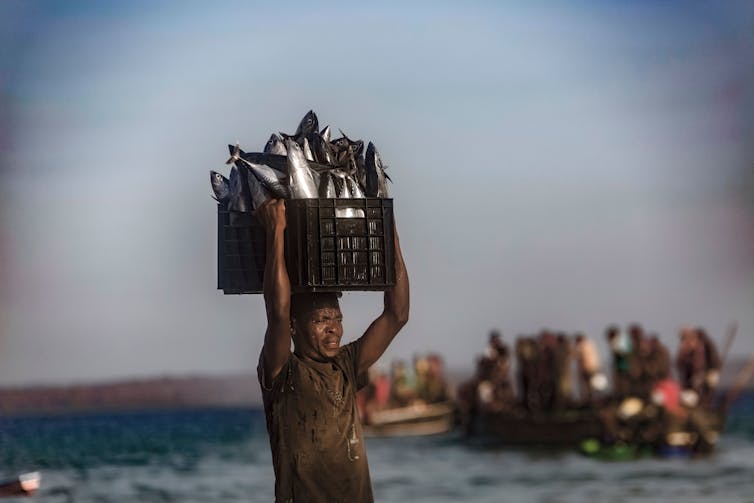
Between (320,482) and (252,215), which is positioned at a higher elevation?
(252,215)

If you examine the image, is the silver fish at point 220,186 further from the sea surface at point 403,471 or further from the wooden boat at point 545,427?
the wooden boat at point 545,427

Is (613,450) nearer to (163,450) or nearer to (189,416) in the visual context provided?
(163,450)

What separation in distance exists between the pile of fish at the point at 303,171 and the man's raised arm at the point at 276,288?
3.4 inches

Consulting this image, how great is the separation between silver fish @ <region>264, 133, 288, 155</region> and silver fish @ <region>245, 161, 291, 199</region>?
0.44ft

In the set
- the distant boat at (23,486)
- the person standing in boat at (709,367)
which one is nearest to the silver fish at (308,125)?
the distant boat at (23,486)

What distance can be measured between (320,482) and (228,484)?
2357cm

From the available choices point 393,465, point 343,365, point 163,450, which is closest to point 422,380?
point 163,450

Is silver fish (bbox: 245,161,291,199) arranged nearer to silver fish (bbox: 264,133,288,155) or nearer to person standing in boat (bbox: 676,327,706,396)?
silver fish (bbox: 264,133,288,155)

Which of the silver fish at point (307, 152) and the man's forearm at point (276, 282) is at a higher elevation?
the silver fish at point (307, 152)

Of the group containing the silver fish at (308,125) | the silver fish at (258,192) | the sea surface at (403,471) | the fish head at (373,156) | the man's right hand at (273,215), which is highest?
the silver fish at (308,125)

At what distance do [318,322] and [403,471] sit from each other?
26371 mm

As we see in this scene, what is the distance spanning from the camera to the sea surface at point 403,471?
83.9 ft

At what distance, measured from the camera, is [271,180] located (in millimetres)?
5879

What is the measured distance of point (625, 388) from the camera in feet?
98.7
